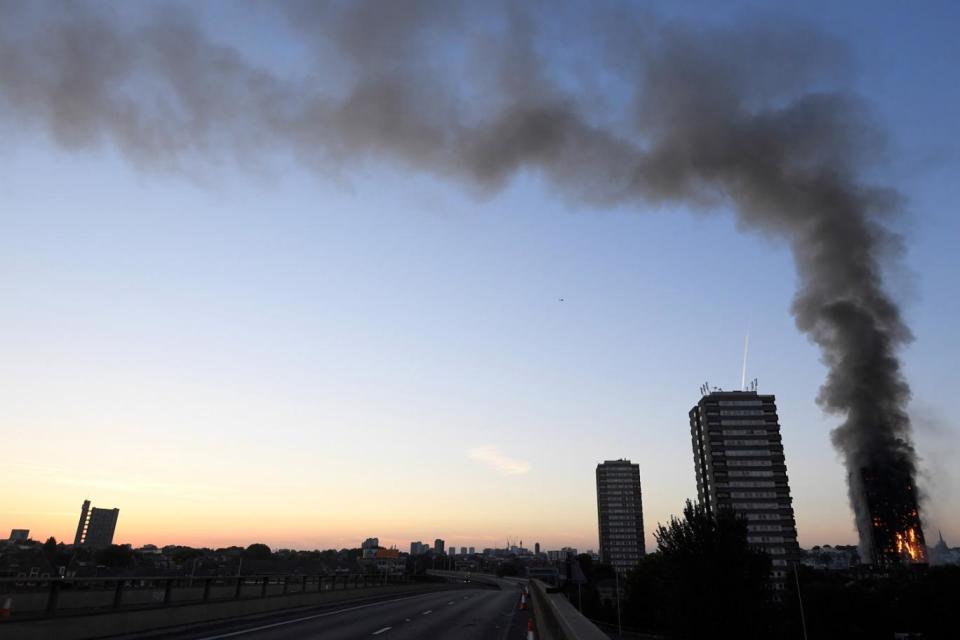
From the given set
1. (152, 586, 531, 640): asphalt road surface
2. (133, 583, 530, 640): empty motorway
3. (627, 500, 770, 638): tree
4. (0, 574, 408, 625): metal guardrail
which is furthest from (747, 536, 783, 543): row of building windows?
(0, 574, 408, 625): metal guardrail

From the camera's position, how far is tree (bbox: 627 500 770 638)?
115ft

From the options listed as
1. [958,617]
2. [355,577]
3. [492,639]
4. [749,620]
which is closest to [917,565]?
[958,617]

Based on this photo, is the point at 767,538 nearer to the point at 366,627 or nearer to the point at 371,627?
the point at 371,627

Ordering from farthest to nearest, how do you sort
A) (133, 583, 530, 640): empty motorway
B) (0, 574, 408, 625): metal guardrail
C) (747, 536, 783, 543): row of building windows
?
(747, 536, 783, 543): row of building windows
(133, 583, 530, 640): empty motorway
(0, 574, 408, 625): metal guardrail

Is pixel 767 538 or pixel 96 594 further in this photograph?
pixel 767 538

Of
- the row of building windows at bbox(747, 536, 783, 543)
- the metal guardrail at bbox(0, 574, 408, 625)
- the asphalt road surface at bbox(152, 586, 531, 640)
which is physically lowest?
the asphalt road surface at bbox(152, 586, 531, 640)

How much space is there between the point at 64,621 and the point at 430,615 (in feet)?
57.7

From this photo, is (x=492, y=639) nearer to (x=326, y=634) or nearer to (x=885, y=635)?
(x=326, y=634)

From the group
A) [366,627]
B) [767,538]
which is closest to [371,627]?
[366,627]

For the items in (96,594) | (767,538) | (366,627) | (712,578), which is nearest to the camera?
(96,594)

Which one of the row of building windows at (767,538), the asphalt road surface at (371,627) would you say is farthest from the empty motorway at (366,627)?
the row of building windows at (767,538)

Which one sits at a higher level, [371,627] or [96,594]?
[96,594]

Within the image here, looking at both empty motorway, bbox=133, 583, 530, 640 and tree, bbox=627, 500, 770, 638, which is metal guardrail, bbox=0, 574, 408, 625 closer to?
empty motorway, bbox=133, 583, 530, 640

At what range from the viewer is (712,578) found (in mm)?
36469
